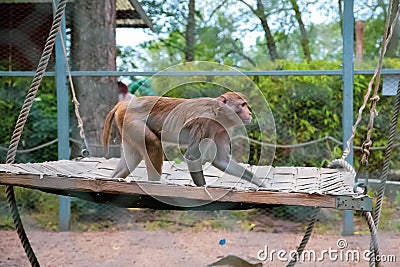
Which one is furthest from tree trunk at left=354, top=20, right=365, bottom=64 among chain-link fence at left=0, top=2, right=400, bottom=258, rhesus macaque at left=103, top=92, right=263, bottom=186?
rhesus macaque at left=103, top=92, right=263, bottom=186

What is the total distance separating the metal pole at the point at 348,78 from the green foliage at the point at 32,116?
2.60 metres

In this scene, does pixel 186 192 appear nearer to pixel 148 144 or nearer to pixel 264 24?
pixel 148 144

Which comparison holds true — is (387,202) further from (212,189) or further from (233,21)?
(212,189)

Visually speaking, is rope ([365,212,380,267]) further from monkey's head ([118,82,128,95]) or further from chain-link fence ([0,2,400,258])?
monkey's head ([118,82,128,95])

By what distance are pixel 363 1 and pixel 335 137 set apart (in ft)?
4.13

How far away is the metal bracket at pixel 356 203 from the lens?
1908 millimetres

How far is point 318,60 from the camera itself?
17.6ft

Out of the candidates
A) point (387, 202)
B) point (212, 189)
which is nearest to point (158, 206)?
point (212, 189)

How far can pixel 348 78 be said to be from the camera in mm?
4488

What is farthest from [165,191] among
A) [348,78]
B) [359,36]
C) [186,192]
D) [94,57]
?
[359,36]

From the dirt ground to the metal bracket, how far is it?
2.10 meters

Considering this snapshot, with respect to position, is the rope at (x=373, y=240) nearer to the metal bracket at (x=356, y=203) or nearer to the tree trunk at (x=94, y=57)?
the metal bracket at (x=356, y=203)

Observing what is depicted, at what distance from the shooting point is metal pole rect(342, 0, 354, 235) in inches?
175

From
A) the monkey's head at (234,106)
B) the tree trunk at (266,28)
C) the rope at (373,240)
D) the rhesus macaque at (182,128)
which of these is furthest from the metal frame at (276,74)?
the rope at (373,240)
